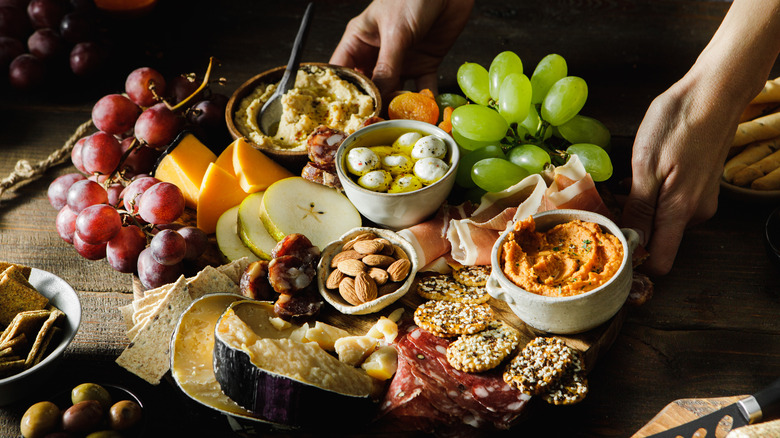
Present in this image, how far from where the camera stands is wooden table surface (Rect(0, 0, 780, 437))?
122cm

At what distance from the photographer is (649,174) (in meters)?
1.33

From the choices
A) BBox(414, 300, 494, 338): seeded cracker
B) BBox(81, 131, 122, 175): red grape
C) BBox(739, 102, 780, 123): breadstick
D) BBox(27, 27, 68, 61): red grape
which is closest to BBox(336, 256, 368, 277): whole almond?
BBox(414, 300, 494, 338): seeded cracker

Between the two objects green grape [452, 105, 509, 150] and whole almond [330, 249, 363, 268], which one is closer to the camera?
whole almond [330, 249, 363, 268]

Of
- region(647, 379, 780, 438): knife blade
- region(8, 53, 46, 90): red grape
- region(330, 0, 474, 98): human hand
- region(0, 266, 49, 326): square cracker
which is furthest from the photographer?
region(8, 53, 46, 90): red grape

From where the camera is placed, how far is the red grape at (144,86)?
1653mm

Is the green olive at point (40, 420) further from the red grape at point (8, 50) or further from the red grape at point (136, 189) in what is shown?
the red grape at point (8, 50)

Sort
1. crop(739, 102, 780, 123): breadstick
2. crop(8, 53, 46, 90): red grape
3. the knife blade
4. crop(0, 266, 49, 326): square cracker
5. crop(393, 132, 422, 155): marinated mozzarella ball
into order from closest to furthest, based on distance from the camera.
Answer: the knife blade, crop(0, 266, 49, 326): square cracker, crop(393, 132, 422, 155): marinated mozzarella ball, crop(739, 102, 780, 123): breadstick, crop(8, 53, 46, 90): red grape

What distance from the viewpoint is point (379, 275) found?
4.05 ft

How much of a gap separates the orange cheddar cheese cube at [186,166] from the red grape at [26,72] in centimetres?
75

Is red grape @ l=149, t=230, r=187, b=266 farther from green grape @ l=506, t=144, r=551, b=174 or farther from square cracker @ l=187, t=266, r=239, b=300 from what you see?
green grape @ l=506, t=144, r=551, b=174

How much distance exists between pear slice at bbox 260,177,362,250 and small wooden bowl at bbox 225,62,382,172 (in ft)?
0.26

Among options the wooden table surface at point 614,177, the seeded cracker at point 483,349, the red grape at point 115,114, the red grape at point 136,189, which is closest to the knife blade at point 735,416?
the wooden table surface at point 614,177

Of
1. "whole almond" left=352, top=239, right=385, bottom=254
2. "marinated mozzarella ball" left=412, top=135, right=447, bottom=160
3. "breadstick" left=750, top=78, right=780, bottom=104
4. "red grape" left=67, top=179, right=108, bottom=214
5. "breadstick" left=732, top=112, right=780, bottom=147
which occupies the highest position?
"breadstick" left=750, top=78, right=780, bottom=104

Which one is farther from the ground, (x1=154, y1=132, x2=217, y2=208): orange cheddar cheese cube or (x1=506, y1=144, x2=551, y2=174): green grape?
(x1=506, y1=144, x2=551, y2=174): green grape
